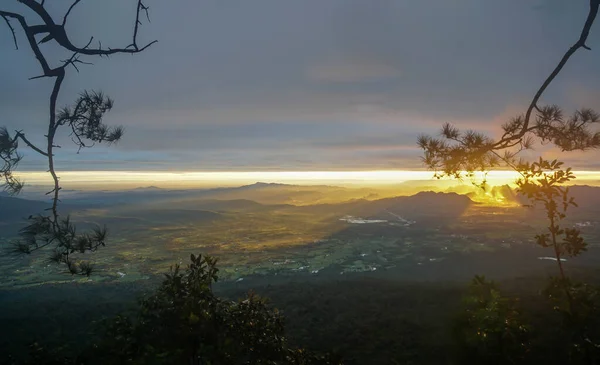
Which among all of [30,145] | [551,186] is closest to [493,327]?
[551,186]

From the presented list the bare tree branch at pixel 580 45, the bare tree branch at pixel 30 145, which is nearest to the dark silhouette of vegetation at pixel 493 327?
the bare tree branch at pixel 580 45

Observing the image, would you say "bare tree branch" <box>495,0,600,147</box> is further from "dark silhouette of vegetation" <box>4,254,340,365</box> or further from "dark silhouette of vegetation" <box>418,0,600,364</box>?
"dark silhouette of vegetation" <box>4,254,340,365</box>

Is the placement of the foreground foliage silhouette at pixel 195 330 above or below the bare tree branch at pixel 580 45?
below

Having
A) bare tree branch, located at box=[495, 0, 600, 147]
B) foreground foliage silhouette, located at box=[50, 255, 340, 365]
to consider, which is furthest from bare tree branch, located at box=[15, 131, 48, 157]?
bare tree branch, located at box=[495, 0, 600, 147]

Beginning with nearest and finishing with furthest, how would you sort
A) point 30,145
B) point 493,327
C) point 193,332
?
point 30,145 < point 193,332 < point 493,327

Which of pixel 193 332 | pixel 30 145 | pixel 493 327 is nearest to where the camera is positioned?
pixel 30 145

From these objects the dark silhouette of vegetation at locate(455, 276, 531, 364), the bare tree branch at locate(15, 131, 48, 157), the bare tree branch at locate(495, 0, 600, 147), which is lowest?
the dark silhouette of vegetation at locate(455, 276, 531, 364)

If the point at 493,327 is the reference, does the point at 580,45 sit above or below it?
above

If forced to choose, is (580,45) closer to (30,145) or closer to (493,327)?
(493,327)

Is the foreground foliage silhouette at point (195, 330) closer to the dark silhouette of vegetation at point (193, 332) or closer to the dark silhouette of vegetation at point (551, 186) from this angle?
the dark silhouette of vegetation at point (193, 332)

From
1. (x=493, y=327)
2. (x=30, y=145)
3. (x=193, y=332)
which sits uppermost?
(x=30, y=145)

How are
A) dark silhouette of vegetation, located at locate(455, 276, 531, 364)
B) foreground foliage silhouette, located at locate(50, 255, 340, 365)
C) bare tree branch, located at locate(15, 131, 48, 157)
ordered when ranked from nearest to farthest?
bare tree branch, located at locate(15, 131, 48, 157) < foreground foliage silhouette, located at locate(50, 255, 340, 365) < dark silhouette of vegetation, located at locate(455, 276, 531, 364)

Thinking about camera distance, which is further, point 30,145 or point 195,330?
point 195,330
